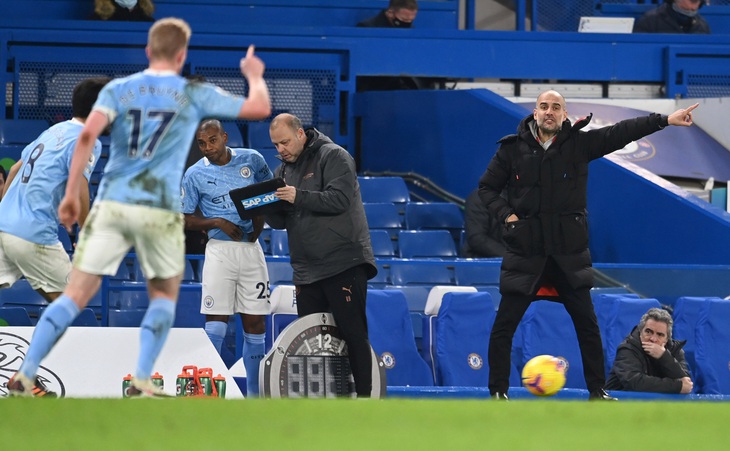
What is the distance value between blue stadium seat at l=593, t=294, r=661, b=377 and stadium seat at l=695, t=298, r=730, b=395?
37 centimetres

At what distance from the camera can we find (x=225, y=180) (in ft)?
27.4

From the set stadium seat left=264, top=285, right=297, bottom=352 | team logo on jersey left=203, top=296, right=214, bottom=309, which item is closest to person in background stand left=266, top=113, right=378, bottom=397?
team logo on jersey left=203, top=296, right=214, bottom=309

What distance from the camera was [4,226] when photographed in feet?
22.5

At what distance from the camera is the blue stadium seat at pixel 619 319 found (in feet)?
30.8

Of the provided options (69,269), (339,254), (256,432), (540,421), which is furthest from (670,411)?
(69,269)

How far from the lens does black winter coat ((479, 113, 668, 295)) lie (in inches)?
295

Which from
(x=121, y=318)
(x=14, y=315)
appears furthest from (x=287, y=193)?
(x=14, y=315)

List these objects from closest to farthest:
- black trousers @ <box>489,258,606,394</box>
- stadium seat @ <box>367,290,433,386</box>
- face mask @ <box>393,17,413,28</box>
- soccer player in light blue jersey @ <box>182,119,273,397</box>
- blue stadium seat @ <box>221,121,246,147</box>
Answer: black trousers @ <box>489,258,606,394</box> < soccer player in light blue jersey @ <box>182,119,273,397</box> < stadium seat @ <box>367,290,433,386</box> < blue stadium seat @ <box>221,121,246,147</box> < face mask @ <box>393,17,413,28</box>

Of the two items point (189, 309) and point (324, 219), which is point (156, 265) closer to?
point (324, 219)

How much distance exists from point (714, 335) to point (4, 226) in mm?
5386

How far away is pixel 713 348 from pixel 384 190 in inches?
159

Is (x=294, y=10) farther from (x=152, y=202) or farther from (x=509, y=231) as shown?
(x=152, y=202)

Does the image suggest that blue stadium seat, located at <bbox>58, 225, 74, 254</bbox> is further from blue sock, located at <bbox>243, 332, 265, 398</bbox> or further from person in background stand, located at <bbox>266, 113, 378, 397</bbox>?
person in background stand, located at <bbox>266, 113, 378, 397</bbox>

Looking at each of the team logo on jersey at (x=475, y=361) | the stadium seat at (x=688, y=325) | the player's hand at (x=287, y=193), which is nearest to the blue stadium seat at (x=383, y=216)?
the team logo on jersey at (x=475, y=361)
